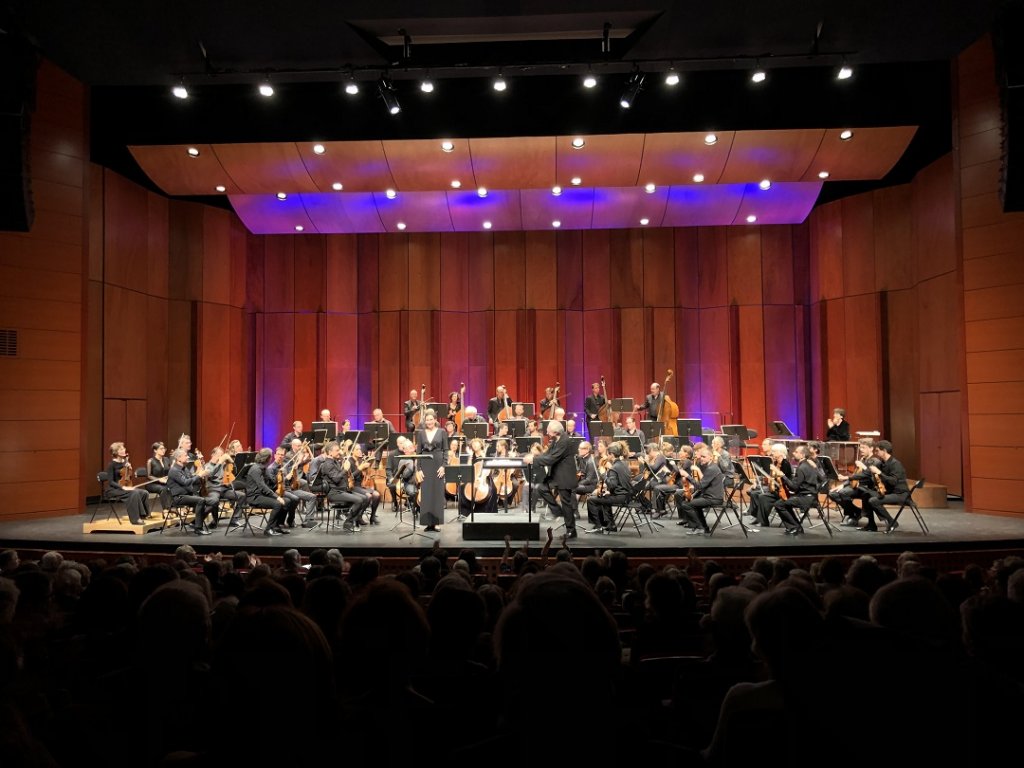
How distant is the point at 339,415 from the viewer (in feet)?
52.8

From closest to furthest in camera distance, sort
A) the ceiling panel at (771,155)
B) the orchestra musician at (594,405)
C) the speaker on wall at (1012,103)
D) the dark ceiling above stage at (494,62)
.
→ the speaker on wall at (1012,103) < the dark ceiling above stage at (494,62) < the ceiling panel at (771,155) < the orchestra musician at (594,405)

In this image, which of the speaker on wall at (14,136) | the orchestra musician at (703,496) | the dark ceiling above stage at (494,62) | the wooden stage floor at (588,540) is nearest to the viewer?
the speaker on wall at (14,136)

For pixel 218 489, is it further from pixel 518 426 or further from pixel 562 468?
pixel 562 468

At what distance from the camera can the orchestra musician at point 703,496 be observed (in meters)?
8.50

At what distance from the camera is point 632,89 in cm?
1001

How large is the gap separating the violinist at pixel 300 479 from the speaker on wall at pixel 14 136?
440cm

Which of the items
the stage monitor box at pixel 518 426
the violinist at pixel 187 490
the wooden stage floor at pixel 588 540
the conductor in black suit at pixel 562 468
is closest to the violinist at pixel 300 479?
the wooden stage floor at pixel 588 540

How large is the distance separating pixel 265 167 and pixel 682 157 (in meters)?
7.54

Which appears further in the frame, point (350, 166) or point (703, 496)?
point (350, 166)

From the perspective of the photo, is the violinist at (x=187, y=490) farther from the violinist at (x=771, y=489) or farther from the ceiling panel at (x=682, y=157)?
the ceiling panel at (x=682, y=157)

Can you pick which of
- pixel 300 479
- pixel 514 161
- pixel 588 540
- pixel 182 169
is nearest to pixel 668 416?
pixel 514 161

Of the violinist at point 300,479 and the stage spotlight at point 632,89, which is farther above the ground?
the stage spotlight at point 632,89

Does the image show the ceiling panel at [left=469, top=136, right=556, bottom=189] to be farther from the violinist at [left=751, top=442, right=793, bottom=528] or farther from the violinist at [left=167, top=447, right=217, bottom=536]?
the violinist at [left=167, top=447, right=217, bottom=536]

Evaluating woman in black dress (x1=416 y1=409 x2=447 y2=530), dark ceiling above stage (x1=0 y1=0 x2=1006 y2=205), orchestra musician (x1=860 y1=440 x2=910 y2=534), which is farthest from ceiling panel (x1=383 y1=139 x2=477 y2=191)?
orchestra musician (x1=860 y1=440 x2=910 y2=534)
